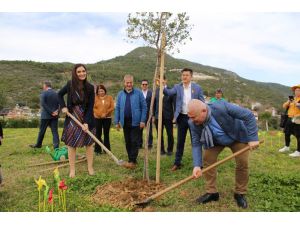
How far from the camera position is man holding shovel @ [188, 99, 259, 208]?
4.75 m

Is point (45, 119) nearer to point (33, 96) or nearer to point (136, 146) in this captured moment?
point (136, 146)

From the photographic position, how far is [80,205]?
16.7 feet

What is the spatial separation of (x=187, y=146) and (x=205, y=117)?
6.43m

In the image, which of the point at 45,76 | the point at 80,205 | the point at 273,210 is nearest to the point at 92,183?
the point at 80,205

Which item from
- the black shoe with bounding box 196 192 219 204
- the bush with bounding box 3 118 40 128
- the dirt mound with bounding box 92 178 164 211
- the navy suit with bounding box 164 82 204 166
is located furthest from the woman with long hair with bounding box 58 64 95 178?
the bush with bounding box 3 118 40 128

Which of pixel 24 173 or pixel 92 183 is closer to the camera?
pixel 92 183

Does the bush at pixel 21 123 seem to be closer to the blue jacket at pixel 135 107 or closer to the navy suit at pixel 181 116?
the blue jacket at pixel 135 107

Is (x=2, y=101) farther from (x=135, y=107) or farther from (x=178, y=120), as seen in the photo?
(x=178, y=120)

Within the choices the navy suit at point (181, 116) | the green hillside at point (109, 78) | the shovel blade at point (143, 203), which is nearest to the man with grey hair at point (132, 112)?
the navy suit at point (181, 116)

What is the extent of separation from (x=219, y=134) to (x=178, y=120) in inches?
94.6

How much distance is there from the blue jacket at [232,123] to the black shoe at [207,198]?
645 millimetres

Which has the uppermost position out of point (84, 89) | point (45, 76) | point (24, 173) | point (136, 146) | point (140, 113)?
point (45, 76)

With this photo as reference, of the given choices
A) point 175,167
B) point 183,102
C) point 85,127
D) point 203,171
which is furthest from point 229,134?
point 85,127

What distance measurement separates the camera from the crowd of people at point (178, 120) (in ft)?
16.0
